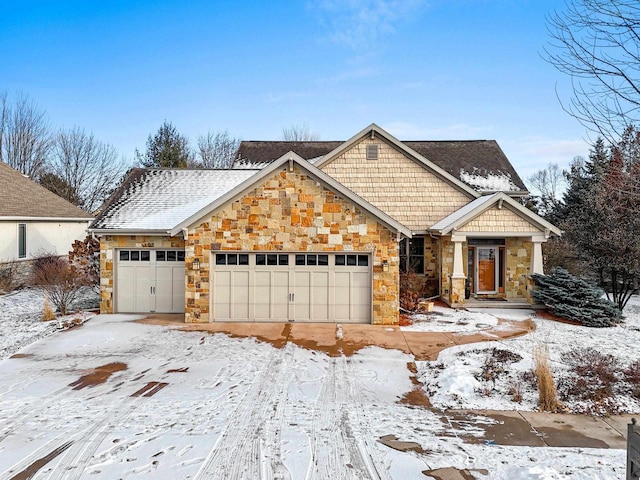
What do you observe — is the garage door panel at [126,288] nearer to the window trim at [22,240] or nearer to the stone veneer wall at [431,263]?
the window trim at [22,240]

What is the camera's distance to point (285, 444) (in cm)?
531

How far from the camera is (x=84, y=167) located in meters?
35.1

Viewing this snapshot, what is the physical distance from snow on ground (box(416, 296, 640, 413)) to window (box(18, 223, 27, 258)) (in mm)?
19994

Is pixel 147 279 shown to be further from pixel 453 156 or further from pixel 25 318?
pixel 453 156

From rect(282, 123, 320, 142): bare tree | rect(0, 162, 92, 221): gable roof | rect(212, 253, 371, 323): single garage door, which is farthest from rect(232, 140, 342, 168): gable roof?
rect(282, 123, 320, 142): bare tree

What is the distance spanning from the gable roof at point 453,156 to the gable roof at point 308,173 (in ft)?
18.2

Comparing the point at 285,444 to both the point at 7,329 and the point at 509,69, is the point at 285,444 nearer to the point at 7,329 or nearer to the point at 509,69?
the point at 509,69

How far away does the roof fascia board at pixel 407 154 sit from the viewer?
55.4ft

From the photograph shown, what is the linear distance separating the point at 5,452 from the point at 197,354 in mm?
4235

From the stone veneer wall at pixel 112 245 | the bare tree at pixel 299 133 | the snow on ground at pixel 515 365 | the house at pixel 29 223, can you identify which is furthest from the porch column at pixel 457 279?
the bare tree at pixel 299 133

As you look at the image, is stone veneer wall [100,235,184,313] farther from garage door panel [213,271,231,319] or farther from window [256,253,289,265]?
window [256,253,289,265]

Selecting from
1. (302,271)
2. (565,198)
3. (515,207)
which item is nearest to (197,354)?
(302,271)

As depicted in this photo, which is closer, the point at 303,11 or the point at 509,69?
the point at 509,69

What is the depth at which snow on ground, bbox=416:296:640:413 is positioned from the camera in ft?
22.1
